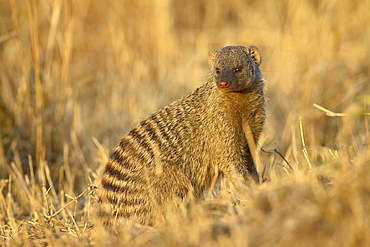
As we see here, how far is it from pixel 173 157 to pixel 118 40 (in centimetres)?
358

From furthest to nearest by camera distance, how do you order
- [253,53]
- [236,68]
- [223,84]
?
1. [253,53]
2. [236,68]
3. [223,84]

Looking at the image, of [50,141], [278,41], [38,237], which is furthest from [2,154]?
[278,41]

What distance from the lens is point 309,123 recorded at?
192 inches

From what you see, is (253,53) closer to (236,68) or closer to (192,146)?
(236,68)

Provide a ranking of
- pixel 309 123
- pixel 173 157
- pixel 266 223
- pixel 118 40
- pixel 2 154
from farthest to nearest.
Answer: pixel 118 40 < pixel 309 123 < pixel 2 154 < pixel 173 157 < pixel 266 223

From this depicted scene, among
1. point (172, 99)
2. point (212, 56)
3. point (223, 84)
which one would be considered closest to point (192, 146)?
point (223, 84)

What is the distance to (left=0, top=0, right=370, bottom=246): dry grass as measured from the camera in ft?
7.07

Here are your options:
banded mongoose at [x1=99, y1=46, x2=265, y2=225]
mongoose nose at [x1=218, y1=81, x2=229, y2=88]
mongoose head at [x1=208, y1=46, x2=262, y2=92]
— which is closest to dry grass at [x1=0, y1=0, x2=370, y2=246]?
banded mongoose at [x1=99, y1=46, x2=265, y2=225]

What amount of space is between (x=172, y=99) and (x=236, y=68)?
2276 mm

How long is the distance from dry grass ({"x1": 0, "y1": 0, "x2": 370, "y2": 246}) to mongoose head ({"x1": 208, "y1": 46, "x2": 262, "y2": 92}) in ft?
1.39

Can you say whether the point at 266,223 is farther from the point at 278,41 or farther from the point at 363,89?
the point at 278,41

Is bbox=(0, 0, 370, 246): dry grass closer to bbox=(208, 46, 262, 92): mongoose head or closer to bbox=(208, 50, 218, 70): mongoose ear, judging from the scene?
bbox=(208, 46, 262, 92): mongoose head

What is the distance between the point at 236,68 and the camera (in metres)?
3.15

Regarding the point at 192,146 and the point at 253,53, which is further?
the point at 253,53
